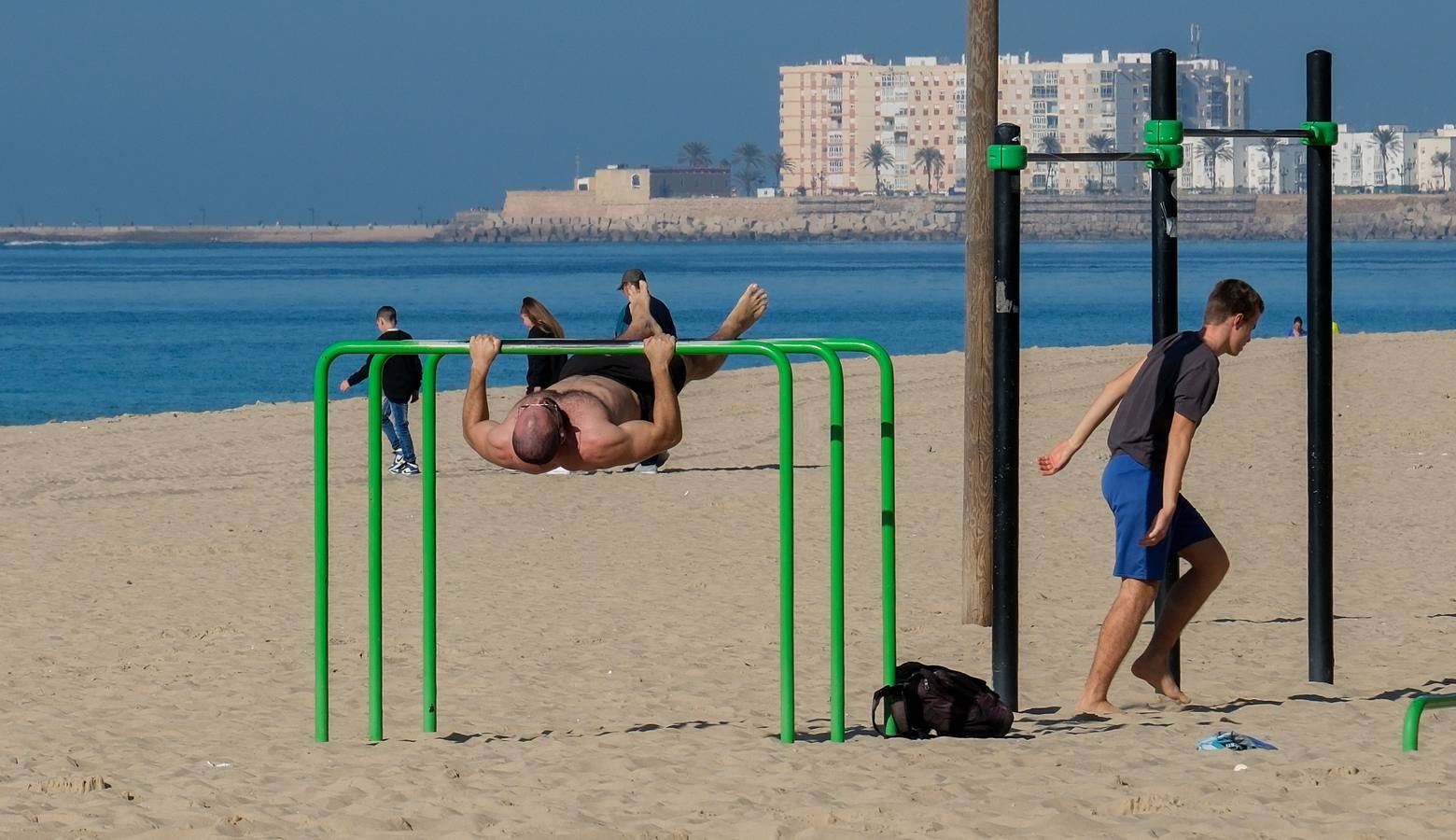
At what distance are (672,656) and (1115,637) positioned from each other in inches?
86.7

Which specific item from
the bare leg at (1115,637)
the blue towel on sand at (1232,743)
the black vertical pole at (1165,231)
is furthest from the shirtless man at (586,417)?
the blue towel on sand at (1232,743)

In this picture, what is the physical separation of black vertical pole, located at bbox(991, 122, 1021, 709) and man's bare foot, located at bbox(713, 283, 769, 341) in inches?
33.9

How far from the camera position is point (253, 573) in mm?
10672

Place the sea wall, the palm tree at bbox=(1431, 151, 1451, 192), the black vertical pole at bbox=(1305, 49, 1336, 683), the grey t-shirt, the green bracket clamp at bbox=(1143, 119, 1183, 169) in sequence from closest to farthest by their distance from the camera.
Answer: the grey t-shirt < the green bracket clamp at bbox=(1143, 119, 1183, 169) < the black vertical pole at bbox=(1305, 49, 1336, 683) < the sea wall < the palm tree at bbox=(1431, 151, 1451, 192)

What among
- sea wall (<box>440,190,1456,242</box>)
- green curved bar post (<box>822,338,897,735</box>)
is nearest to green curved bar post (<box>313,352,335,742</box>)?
green curved bar post (<box>822,338,897,735</box>)

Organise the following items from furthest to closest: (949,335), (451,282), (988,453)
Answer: (451,282)
(949,335)
(988,453)

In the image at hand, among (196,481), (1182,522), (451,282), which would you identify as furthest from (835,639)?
(451,282)

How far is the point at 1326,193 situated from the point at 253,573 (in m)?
5.99

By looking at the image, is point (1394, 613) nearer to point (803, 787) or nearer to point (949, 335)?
point (803, 787)

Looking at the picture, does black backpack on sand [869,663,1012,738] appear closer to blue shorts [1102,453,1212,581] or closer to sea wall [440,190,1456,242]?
blue shorts [1102,453,1212,581]

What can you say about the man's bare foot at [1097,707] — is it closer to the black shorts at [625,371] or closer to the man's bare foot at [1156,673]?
the man's bare foot at [1156,673]

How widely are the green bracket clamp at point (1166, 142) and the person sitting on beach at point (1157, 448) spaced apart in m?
0.57

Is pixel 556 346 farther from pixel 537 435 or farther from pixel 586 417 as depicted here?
pixel 586 417

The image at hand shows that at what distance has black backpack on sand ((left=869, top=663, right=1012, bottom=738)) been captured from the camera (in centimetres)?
642
